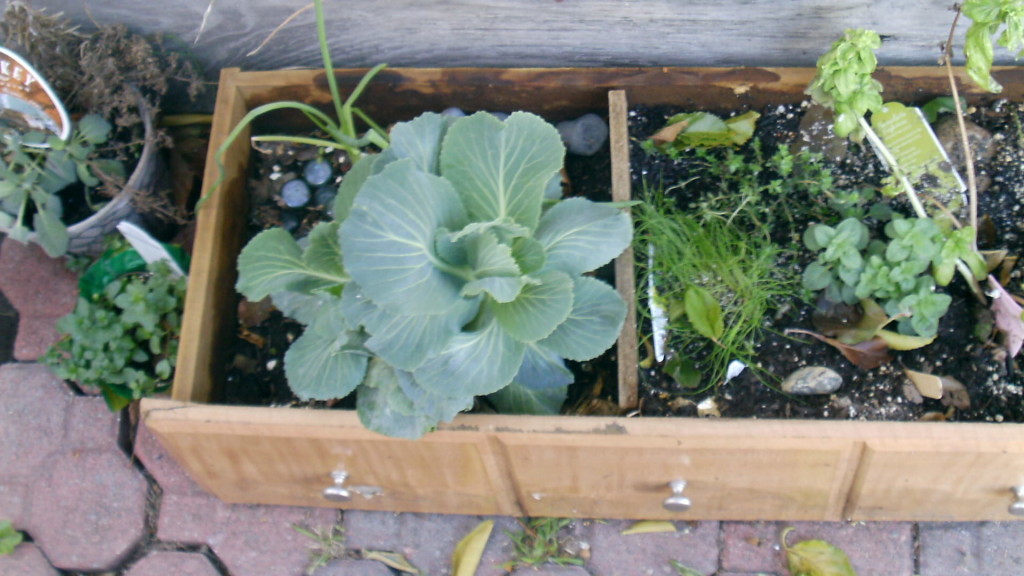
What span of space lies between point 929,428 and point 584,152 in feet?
2.44

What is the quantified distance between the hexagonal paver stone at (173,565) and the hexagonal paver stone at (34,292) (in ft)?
1.70

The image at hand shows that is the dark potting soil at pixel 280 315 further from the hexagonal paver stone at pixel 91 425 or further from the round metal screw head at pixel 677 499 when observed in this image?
the hexagonal paver stone at pixel 91 425

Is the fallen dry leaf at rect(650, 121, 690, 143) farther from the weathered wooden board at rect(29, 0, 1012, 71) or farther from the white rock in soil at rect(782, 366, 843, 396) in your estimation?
the white rock in soil at rect(782, 366, 843, 396)

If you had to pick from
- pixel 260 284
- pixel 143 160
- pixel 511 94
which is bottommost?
pixel 260 284

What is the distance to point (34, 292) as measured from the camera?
1868mm

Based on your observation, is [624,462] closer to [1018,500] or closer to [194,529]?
[1018,500]

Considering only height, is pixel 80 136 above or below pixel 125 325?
above

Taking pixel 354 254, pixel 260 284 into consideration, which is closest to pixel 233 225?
pixel 260 284

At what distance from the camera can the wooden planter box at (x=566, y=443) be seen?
1261 mm

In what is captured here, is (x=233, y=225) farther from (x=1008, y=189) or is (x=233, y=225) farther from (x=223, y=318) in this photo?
(x=1008, y=189)

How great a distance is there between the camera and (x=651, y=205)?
1.47 m

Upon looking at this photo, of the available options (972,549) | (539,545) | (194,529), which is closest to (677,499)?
(539,545)

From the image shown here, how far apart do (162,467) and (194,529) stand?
15cm

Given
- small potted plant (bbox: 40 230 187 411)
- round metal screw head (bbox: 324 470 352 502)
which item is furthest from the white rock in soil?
small potted plant (bbox: 40 230 187 411)
